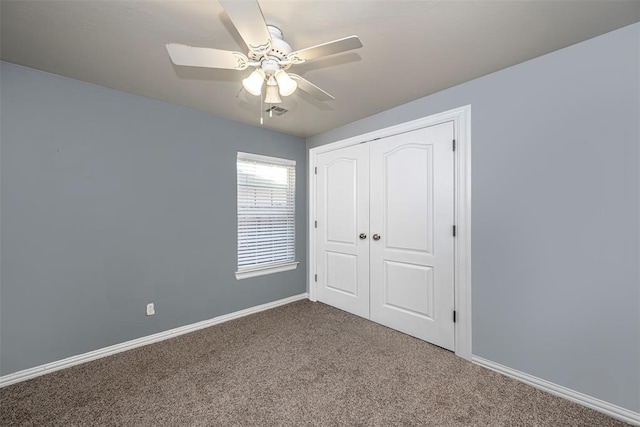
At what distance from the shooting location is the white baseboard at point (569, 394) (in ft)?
5.21

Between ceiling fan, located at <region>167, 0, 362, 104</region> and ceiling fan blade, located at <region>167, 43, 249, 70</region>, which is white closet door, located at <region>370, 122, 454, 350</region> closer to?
ceiling fan, located at <region>167, 0, 362, 104</region>

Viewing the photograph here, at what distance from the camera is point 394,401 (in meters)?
1.76

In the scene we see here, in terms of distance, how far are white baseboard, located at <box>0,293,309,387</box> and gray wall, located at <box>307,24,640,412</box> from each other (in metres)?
2.51

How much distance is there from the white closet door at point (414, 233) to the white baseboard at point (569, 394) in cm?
39

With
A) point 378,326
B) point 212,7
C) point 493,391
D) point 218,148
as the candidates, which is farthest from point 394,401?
point 218,148

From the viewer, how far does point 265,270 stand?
11.3 ft

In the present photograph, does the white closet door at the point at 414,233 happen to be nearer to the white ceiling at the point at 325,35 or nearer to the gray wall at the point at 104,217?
the white ceiling at the point at 325,35

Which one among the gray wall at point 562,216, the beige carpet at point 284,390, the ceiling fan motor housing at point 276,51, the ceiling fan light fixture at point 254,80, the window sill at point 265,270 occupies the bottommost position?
the beige carpet at point 284,390

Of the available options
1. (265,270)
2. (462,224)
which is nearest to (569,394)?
(462,224)

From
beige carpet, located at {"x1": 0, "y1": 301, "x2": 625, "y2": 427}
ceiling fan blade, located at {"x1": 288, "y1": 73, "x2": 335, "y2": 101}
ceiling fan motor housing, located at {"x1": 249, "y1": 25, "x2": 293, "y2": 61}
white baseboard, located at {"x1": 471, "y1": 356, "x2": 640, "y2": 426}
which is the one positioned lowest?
beige carpet, located at {"x1": 0, "y1": 301, "x2": 625, "y2": 427}

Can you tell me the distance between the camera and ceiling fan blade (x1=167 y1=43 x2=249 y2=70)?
132 centimetres

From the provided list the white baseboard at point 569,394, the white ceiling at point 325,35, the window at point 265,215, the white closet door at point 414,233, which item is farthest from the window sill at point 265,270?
the white baseboard at point 569,394

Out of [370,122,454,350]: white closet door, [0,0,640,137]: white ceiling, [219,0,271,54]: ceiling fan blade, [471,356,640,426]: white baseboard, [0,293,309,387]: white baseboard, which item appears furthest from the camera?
[370,122,454,350]: white closet door

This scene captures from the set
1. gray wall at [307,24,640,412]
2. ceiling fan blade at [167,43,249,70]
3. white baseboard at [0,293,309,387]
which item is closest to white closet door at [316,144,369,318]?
white baseboard at [0,293,309,387]
